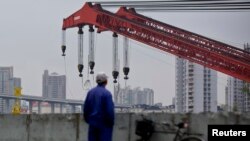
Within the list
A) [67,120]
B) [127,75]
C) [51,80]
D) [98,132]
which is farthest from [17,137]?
[51,80]

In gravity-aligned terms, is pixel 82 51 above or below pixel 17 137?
above

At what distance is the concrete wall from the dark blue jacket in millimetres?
2030

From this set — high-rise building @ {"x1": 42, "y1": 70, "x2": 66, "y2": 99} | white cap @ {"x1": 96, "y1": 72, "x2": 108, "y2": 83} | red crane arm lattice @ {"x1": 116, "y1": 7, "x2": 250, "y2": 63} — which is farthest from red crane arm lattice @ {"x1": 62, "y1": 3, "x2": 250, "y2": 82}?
high-rise building @ {"x1": 42, "y1": 70, "x2": 66, "y2": 99}

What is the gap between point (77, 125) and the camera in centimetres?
1158

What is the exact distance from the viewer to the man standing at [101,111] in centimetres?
820

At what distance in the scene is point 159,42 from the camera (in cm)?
3794

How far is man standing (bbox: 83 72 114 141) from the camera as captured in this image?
8.20 meters

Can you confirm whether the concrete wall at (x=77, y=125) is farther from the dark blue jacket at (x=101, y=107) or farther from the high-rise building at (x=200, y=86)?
the high-rise building at (x=200, y=86)

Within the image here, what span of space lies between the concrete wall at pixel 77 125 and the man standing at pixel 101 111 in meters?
1.97

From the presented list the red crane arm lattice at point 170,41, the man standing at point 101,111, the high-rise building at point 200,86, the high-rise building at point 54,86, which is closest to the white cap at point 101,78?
the man standing at point 101,111

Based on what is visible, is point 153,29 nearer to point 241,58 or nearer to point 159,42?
point 159,42

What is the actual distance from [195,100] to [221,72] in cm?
4324

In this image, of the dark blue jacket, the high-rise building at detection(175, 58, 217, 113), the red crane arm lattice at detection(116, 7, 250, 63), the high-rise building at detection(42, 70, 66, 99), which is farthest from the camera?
the high-rise building at detection(42, 70, 66, 99)

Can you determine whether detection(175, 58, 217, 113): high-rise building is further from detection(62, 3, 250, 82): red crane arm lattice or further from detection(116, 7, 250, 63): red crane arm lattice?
detection(62, 3, 250, 82): red crane arm lattice
